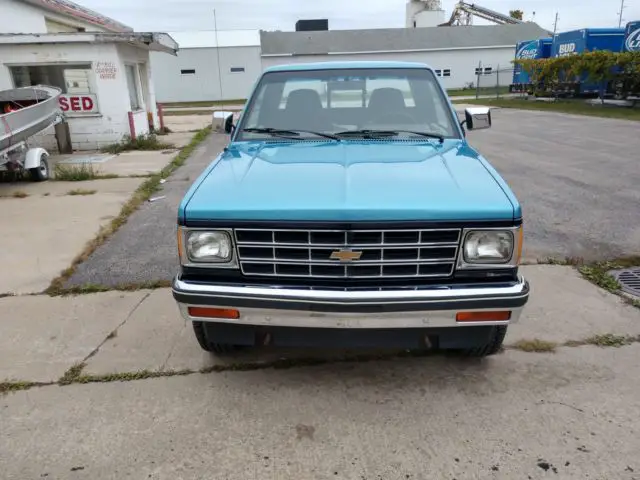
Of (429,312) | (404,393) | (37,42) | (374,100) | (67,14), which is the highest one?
(67,14)

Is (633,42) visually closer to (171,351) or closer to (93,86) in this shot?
(93,86)

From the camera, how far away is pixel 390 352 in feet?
11.4

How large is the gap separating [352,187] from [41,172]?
8.28 m

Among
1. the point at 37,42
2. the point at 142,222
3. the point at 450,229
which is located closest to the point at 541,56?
the point at 37,42

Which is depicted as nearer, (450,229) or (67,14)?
(450,229)

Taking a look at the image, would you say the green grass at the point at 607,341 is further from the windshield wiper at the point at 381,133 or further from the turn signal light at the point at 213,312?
the turn signal light at the point at 213,312

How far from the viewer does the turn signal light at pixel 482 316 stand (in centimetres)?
266

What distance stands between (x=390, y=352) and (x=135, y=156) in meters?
10.1

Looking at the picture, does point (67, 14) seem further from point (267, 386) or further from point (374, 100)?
point (267, 386)

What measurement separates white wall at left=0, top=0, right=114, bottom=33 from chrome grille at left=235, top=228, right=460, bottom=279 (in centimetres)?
1362

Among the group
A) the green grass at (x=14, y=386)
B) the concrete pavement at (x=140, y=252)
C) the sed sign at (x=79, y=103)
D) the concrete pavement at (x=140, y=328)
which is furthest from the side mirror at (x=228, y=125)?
the sed sign at (x=79, y=103)

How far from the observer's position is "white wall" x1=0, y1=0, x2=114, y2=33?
42.0 ft

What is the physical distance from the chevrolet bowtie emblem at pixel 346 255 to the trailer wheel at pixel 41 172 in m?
8.25

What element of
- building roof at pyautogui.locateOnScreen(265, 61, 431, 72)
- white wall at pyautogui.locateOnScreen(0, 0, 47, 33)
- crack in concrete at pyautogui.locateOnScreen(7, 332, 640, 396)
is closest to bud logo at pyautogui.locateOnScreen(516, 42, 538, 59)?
white wall at pyautogui.locateOnScreen(0, 0, 47, 33)
